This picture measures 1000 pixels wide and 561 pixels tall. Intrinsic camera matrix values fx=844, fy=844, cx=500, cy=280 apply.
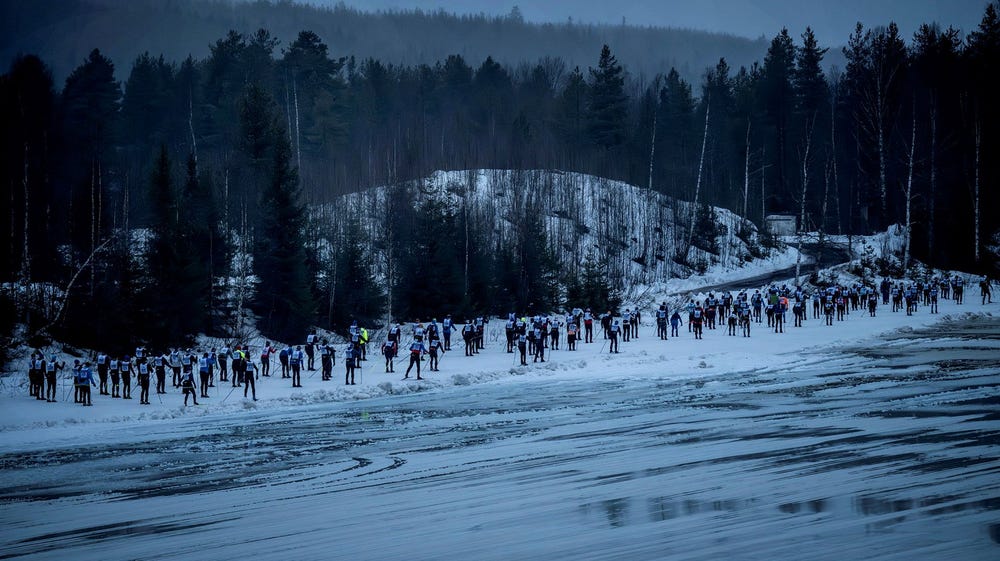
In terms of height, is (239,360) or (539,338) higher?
(539,338)

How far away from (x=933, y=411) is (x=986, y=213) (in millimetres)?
60927

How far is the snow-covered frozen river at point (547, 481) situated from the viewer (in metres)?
8.43

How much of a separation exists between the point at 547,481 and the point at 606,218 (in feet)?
218

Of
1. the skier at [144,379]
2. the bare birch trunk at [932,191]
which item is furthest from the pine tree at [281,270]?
the bare birch trunk at [932,191]

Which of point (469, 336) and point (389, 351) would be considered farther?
point (469, 336)

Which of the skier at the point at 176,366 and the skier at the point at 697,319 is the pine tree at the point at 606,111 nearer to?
the skier at the point at 697,319

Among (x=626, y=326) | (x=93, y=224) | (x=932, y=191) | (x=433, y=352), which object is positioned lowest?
(x=433, y=352)

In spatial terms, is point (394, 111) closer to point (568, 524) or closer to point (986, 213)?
point (986, 213)

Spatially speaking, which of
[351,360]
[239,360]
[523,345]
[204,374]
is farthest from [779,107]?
[204,374]

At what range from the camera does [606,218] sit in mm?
76688

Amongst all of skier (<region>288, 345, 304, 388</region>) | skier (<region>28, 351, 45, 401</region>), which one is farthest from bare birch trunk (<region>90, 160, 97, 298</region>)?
skier (<region>288, 345, 304, 388</region>)

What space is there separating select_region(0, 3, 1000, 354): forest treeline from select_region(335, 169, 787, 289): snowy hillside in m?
2.91

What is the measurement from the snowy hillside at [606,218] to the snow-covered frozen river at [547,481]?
163 feet

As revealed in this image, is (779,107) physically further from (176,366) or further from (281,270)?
(176,366)
